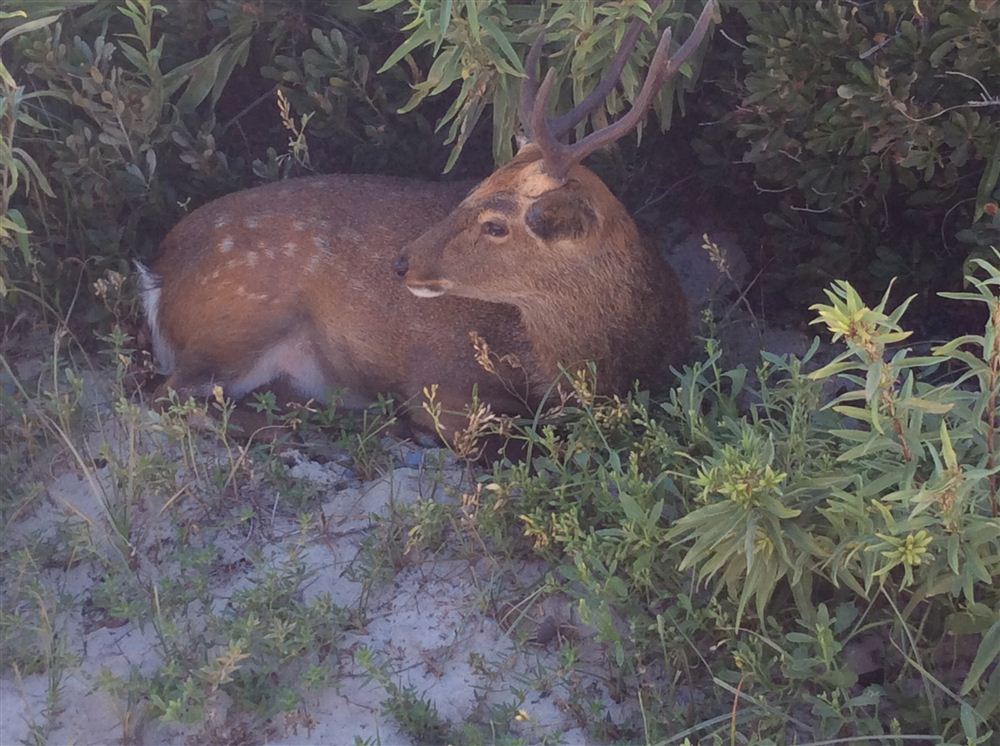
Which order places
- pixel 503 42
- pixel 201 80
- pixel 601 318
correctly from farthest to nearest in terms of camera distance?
pixel 201 80 → pixel 601 318 → pixel 503 42

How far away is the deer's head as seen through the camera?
13.5 feet

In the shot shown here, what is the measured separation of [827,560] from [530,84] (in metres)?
1.96

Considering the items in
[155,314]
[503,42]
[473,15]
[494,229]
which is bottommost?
[155,314]

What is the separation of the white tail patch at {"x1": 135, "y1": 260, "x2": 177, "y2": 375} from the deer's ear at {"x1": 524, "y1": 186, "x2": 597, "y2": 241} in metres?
1.55

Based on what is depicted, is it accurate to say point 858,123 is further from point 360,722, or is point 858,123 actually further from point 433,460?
point 360,722

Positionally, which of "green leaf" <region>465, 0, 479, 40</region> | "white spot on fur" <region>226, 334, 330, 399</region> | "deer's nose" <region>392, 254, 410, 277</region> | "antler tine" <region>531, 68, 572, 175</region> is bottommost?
"white spot on fur" <region>226, 334, 330, 399</region>

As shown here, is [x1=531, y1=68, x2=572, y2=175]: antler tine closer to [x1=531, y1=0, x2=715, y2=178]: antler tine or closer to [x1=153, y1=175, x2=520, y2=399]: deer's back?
[x1=531, y1=0, x2=715, y2=178]: antler tine

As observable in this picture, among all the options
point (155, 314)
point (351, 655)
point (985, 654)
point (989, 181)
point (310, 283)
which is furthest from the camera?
point (155, 314)

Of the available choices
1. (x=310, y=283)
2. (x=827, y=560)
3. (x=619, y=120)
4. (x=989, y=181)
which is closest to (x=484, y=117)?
(x=310, y=283)

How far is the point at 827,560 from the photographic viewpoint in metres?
2.80

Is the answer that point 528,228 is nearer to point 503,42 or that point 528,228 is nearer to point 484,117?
point 503,42

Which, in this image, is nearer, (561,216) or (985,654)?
(985,654)

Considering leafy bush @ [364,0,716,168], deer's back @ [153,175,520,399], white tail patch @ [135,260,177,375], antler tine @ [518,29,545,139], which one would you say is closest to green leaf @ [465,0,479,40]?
leafy bush @ [364,0,716,168]

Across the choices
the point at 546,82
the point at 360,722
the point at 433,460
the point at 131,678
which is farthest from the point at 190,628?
Result: the point at 546,82
